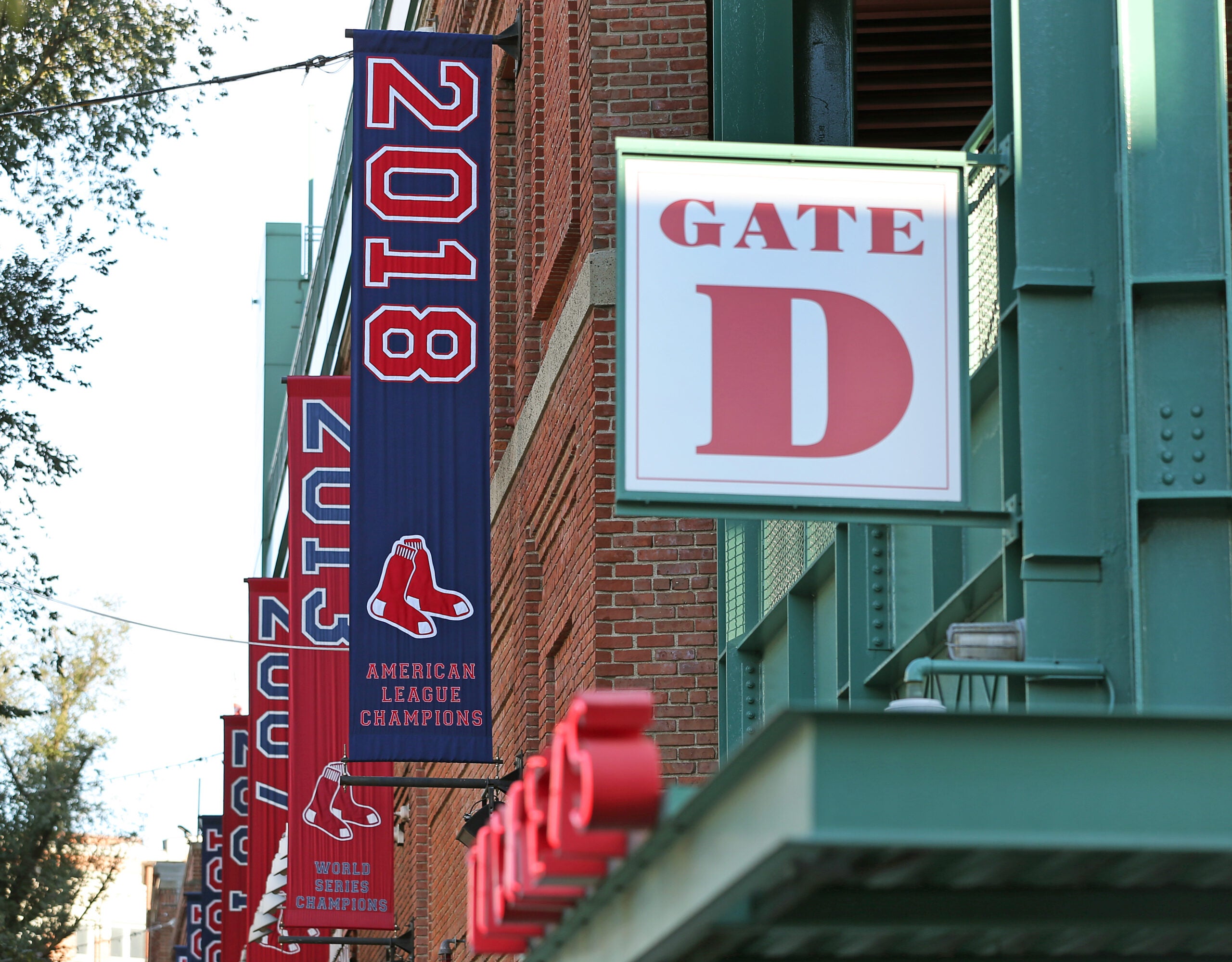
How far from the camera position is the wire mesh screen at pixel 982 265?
785 centimetres

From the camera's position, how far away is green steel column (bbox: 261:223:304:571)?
51.0 meters

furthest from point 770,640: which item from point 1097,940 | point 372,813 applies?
point 372,813

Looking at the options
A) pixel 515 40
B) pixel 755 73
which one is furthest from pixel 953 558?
pixel 515 40

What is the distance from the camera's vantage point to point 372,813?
63.0ft

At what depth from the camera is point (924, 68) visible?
1502 cm

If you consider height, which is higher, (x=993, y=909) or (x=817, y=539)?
(x=817, y=539)

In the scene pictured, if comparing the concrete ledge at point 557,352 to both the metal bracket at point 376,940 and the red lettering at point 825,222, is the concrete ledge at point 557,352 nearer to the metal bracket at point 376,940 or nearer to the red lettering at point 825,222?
the red lettering at point 825,222

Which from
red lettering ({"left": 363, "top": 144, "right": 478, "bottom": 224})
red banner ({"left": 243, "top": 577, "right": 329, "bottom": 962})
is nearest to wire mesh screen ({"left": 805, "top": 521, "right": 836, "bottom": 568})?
red lettering ({"left": 363, "top": 144, "right": 478, "bottom": 224})

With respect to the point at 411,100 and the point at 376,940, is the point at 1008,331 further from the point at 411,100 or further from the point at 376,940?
the point at 376,940

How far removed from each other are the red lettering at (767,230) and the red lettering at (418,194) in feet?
22.7

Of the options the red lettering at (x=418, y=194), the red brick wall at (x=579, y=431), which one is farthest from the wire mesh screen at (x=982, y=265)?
the red lettering at (x=418, y=194)

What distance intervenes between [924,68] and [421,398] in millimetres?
4423

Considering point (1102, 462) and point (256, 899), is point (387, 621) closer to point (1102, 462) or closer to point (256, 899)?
point (1102, 462)

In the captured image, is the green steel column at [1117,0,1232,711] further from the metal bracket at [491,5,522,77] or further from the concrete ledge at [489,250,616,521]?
the metal bracket at [491,5,522,77]
